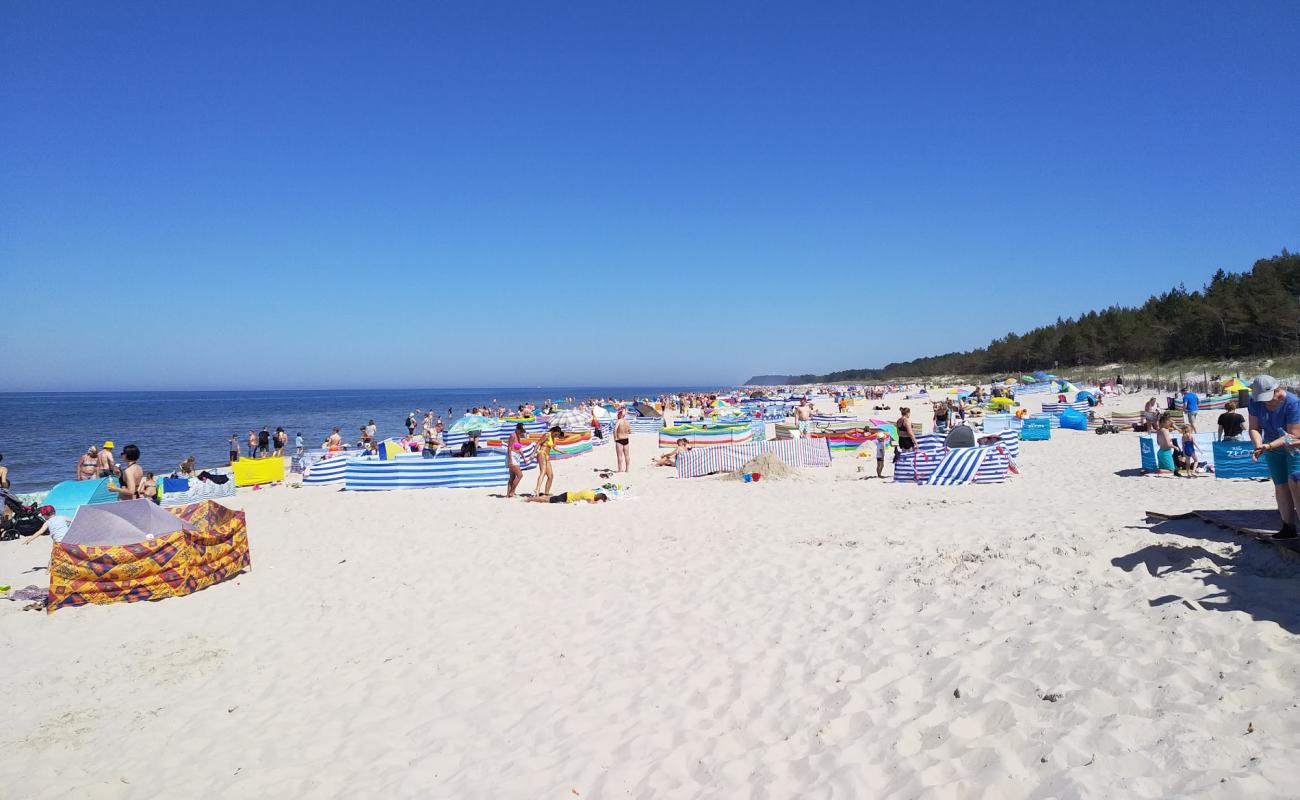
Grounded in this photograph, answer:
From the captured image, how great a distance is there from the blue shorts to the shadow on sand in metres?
0.50

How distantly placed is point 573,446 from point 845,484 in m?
11.1

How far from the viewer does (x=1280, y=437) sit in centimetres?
484

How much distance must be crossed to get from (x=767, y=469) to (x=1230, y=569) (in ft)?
30.6

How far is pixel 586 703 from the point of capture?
4.36 meters

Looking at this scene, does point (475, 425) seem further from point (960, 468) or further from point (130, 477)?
point (960, 468)

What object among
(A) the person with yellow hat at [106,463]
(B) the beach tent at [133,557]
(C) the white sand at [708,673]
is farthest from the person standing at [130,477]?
(A) the person with yellow hat at [106,463]

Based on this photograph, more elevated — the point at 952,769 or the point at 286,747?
the point at 952,769

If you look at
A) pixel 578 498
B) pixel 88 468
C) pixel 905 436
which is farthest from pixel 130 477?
pixel 905 436

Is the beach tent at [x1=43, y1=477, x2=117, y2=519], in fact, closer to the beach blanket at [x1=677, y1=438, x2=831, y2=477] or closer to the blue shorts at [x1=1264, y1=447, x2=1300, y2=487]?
the beach blanket at [x1=677, y1=438, x2=831, y2=477]

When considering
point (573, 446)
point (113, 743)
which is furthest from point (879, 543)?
point (573, 446)

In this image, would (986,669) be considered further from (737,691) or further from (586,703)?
(586,703)

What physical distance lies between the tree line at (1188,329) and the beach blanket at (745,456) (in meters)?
43.4

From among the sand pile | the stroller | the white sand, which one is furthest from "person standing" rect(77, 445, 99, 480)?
the sand pile

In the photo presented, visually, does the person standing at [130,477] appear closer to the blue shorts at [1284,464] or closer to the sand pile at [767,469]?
the sand pile at [767,469]
